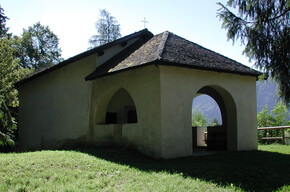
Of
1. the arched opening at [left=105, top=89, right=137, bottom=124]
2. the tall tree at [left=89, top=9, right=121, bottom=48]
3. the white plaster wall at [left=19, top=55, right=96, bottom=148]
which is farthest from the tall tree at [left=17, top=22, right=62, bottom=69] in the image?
the arched opening at [left=105, top=89, right=137, bottom=124]

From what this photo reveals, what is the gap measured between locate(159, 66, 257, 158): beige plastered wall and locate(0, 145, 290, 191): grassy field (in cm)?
96

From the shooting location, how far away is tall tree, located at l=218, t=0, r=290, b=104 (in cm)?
831

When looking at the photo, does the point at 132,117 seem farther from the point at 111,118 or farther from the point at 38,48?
the point at 38,48

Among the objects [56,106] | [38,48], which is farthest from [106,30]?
[56,106]

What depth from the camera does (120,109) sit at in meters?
14.7

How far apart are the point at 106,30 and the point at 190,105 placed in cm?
2388

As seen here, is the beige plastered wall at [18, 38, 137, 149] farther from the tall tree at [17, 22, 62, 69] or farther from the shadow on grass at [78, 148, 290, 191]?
the tall tree at [17, 22, 62, 69]

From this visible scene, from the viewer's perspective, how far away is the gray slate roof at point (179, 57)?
9.81 m

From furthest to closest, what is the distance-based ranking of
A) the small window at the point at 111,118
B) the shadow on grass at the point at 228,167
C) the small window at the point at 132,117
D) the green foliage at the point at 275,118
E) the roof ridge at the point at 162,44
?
the green foliage at the point at 275,118, the small window at the point at 132,117, the small window at the point at 111,118, the roof ridge at the point at 162,44, the shadow on grass at the point at 228,167

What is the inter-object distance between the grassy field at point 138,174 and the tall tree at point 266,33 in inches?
106

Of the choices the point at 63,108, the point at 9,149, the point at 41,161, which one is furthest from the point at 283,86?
the point at 9,149

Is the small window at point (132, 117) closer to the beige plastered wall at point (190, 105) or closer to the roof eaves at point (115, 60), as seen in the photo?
the roof eaves at point (115, 60)

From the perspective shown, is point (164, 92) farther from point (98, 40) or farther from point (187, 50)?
point (98, 40)

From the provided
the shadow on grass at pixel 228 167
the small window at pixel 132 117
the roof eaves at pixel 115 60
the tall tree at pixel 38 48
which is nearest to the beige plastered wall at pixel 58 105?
the roof eaves at pixel 115 60
